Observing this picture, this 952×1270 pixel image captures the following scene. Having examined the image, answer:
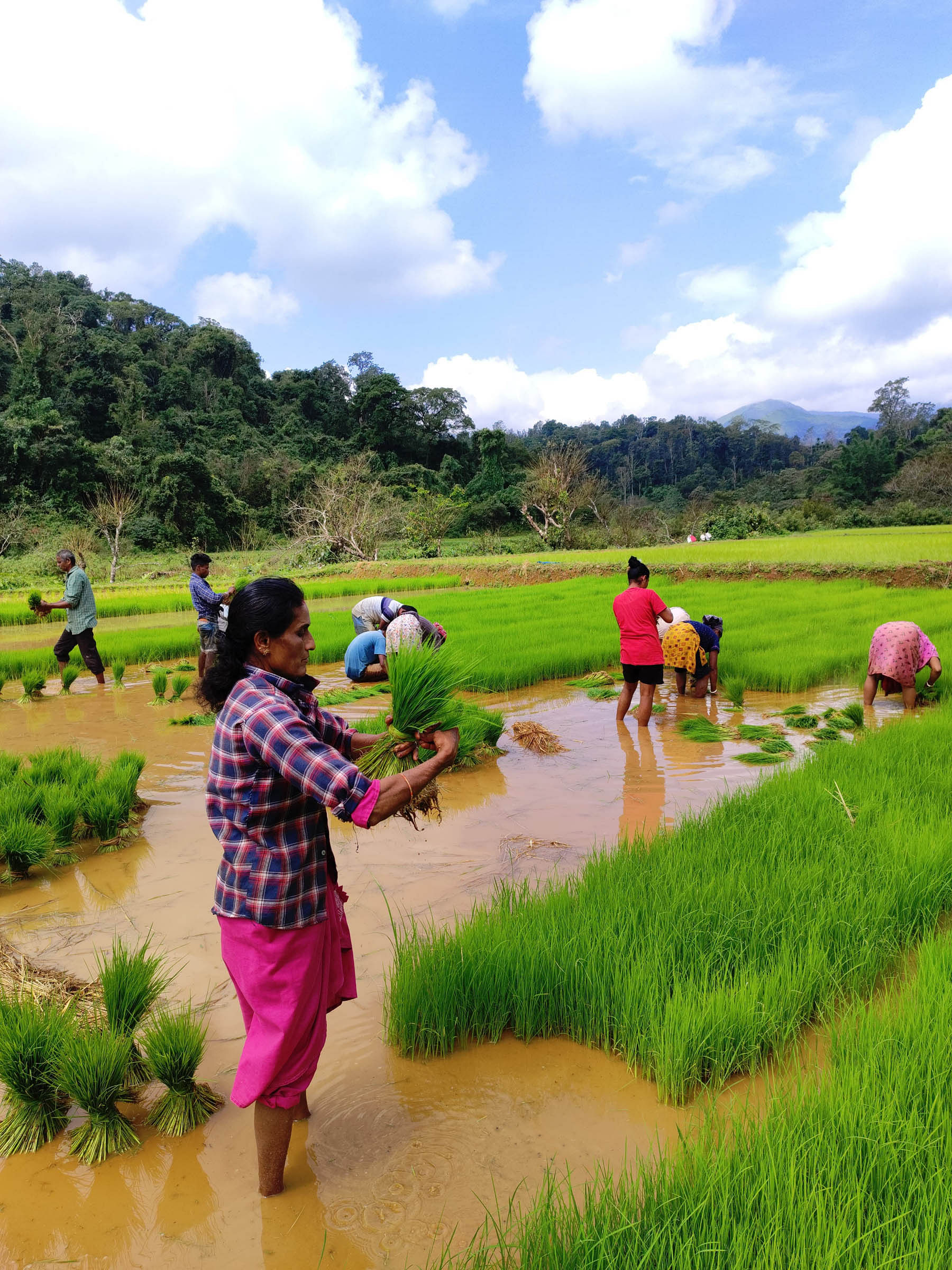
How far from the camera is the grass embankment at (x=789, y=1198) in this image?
4.83 feet

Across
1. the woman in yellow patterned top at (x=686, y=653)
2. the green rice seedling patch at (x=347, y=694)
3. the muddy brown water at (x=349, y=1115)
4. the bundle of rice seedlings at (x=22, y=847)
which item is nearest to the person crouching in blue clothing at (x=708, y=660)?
the woman in yellow patterned top at (x=686, y=653)

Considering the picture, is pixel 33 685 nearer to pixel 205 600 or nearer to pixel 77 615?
pixel 77 615

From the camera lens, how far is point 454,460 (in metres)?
43.9

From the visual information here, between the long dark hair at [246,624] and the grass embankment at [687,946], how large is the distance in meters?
1.19

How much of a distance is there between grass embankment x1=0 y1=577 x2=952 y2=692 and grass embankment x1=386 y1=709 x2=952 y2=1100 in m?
3.49

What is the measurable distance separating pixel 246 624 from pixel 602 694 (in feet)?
20.9

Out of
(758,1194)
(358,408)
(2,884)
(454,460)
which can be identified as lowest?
(2,884)

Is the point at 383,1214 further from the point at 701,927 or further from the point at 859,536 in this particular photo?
the point at 859,536

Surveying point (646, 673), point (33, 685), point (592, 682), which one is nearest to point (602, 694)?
point (592, 682)

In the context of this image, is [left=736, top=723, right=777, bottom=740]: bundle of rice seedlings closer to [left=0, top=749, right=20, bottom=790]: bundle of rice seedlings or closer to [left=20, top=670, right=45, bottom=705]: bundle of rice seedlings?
[left=0, top=749, right=20, bottom=790]: bundle of rice seedlings

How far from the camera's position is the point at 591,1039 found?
2.45 meters

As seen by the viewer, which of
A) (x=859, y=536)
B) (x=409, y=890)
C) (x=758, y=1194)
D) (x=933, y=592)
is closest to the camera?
(x=758, y=1194)

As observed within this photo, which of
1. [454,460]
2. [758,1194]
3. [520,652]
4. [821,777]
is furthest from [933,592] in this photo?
[454,460]

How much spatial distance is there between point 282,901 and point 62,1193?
1010mm
